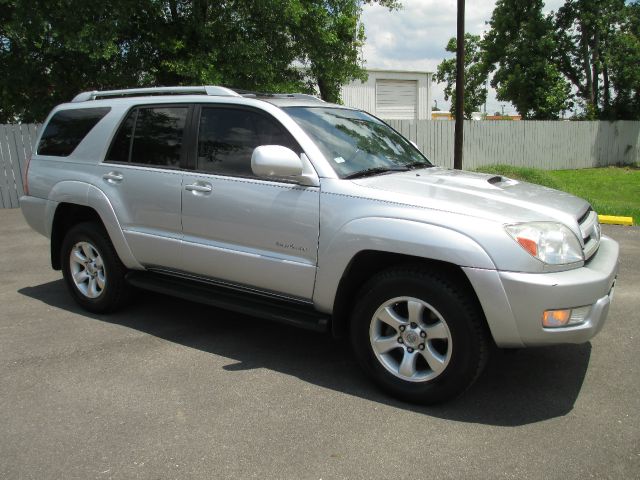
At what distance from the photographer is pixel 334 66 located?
15359 mm

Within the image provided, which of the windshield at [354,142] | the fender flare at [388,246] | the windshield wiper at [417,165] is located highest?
the windshield at [354,142]

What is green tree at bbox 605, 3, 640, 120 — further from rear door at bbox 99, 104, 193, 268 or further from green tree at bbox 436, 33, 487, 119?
rear door at bbox 99, 104, 193, 268

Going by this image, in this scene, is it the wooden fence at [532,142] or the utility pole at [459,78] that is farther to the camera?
the wooden fence at [532,142]

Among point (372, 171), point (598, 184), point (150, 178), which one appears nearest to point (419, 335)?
point (372, 171)

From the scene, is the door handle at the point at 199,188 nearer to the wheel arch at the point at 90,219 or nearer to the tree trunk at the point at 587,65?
the wheel arch at the point at 90,219

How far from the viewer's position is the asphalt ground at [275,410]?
295 cm

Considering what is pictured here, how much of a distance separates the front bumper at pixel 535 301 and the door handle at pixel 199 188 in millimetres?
1991

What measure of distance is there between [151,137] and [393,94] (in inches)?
1081

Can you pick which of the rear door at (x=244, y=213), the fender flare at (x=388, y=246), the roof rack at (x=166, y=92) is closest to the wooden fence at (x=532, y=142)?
the roof rack at (x=166, y=92)

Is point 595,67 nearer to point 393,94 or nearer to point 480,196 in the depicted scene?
point 393,94

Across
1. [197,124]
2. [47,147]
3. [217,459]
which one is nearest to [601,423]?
[217,459]

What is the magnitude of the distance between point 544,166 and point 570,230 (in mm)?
21007

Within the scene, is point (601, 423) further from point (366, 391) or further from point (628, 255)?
point (628, 255)

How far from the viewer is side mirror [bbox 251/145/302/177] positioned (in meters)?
3.69
